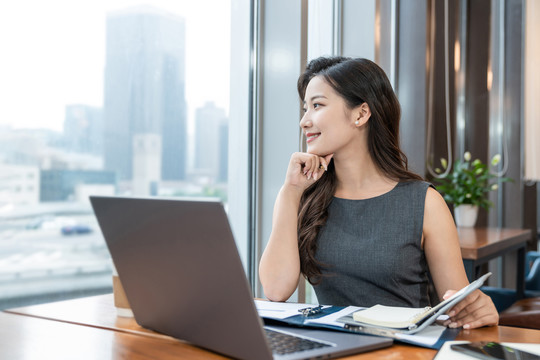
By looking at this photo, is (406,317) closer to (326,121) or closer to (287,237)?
(287,237)

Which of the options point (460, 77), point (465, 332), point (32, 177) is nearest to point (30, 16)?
point (32, 177)

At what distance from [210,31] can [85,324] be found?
55.6 inches

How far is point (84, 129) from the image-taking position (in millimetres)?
1792

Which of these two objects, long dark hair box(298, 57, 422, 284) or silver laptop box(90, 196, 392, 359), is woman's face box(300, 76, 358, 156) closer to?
A: long dark hair box(298, 57, 422, 284)

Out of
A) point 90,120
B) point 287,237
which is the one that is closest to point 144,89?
point 90,120

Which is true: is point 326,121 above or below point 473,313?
above

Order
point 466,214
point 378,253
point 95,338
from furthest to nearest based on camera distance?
point 466,214
point 378,253
point 95,338

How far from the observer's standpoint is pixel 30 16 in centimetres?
164

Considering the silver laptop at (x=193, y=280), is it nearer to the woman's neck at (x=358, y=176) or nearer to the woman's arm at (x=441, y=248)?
the woman's arm at (x=441, y=248)

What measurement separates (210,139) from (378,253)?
3.04ft

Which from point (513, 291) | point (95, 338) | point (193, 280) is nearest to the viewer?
point (193, 280)

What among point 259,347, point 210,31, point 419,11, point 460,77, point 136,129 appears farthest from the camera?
point 460,77

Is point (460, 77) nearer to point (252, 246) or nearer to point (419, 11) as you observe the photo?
point (419, 11)

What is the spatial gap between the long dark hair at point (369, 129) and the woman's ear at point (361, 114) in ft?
0.05
